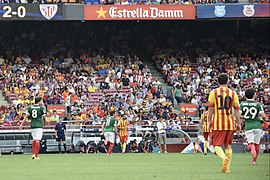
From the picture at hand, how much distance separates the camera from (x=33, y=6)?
39.5 m

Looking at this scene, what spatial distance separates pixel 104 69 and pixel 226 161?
2466 centimetres

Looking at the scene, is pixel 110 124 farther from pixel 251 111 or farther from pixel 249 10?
pixel 249 10

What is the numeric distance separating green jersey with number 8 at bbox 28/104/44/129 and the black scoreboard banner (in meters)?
14.9

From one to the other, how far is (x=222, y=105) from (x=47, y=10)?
2384 centimetres

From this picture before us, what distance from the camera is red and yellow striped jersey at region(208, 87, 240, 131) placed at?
16.8 meters

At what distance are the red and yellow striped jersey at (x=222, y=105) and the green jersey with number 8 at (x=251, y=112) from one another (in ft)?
11.8

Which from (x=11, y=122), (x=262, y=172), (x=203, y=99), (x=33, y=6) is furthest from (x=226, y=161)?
(x=33, y=6)

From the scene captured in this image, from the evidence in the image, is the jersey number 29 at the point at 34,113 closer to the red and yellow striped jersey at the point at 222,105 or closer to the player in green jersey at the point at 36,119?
the player in green jersey at the point at 36,119

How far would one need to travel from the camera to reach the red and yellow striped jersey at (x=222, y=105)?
16.8 metres

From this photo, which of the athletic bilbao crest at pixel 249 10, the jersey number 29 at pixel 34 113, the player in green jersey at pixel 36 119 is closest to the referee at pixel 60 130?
the player in green jersey at pixel 36 119

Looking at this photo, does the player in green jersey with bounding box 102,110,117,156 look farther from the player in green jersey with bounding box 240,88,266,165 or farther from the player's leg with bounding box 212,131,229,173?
the player's leg with bounding box 212,131,229,173

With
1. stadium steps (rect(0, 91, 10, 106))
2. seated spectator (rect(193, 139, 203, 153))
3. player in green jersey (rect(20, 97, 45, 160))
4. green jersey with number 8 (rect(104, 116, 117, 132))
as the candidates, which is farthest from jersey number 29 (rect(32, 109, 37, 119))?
stadium steps (rect(0, 91, 10, 106))

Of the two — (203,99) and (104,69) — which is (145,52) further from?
(203,99)

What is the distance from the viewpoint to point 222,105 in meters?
16.9
